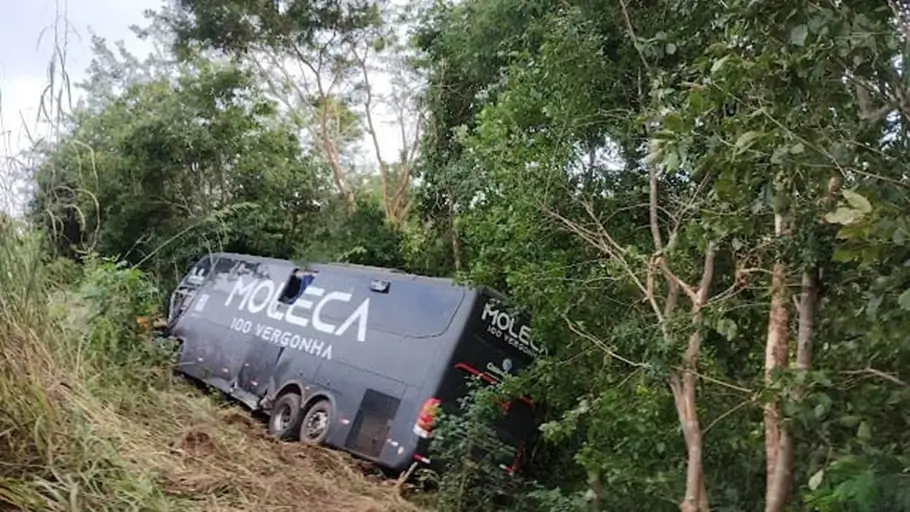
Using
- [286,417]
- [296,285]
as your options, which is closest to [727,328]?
[286,417]

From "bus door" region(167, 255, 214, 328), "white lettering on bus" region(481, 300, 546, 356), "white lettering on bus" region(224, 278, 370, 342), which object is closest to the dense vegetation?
"white lettering on bus" region(481, 300, 546, 356)

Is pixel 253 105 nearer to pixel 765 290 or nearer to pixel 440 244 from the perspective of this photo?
pixel 440 244

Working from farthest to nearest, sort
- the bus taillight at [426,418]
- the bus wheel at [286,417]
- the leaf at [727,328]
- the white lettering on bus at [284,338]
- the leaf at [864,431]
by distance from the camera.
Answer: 1. the white lettering on bus at [284,338]
2. the bus wheel at [286,417]
3. the bus taillight at [426,418]
4. the leaf at [727,328]
5. the leaf at [864,431]

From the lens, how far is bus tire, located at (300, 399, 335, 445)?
6957mm

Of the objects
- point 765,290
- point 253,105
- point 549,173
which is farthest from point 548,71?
point 253,105

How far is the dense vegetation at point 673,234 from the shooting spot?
244 centimetres

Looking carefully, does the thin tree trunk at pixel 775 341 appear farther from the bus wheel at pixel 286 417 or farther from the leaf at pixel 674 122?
the bus wheel at pixel 286 417

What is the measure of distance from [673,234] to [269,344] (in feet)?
16.3

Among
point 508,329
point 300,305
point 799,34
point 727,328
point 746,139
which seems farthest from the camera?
point 300,305

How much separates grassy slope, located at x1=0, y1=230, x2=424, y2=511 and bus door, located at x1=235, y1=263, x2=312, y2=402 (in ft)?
5.58

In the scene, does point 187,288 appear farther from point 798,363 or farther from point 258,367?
point 798,363

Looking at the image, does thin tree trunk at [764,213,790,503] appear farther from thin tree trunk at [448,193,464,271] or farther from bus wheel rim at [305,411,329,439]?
thin tree trunk at [448,193,464,271]

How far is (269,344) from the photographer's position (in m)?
8.25

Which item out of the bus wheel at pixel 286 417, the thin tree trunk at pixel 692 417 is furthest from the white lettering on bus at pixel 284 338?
the thin tree trunk at pixel 692 417
